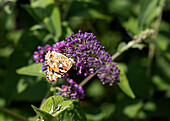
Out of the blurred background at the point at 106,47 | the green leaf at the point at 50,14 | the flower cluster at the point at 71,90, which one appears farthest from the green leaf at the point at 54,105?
the green leaf at the point at 50,14

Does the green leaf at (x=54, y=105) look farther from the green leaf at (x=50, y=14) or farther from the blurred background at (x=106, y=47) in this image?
the green leaf at (x=50, y=14)

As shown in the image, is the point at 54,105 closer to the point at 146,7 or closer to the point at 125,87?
the point at 125,87

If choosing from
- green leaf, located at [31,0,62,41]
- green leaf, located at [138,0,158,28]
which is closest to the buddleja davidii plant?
green leaf, located at [31,0,62,41]

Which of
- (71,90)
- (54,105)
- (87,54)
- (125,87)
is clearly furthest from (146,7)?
(54,105)

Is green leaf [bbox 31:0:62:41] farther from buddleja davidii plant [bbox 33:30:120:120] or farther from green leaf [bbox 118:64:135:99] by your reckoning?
green leaf [bbox 118:64:135:99]

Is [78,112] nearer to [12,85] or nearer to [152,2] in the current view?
[12,85]

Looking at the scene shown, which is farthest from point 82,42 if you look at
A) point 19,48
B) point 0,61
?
point 0,61
